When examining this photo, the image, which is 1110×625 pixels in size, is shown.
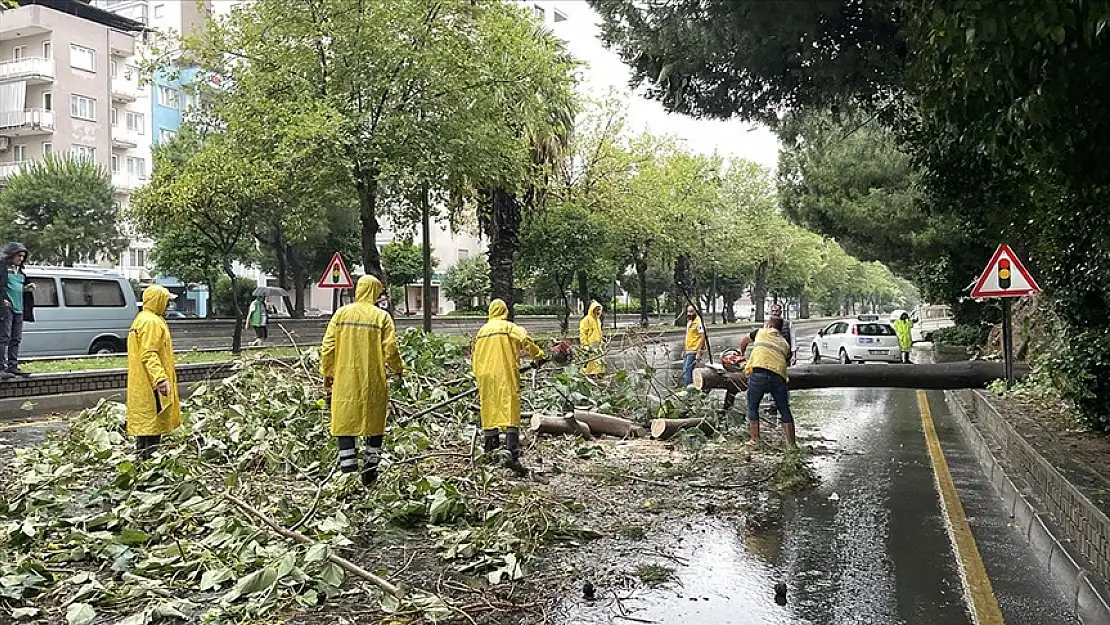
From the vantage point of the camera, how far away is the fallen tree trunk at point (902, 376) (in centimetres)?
1098

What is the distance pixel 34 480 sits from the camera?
7.45m

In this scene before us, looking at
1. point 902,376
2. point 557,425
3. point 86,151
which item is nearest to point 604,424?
point 557,425

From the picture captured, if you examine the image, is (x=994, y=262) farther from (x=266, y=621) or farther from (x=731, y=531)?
(x=266, y=621)

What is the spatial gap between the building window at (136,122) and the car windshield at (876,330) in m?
44.8

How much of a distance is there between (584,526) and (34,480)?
177 inches

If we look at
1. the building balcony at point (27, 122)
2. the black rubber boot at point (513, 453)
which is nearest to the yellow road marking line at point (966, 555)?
the black rubber boot at point (513, 453)

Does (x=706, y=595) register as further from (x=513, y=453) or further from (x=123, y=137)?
(x=123, y=137)

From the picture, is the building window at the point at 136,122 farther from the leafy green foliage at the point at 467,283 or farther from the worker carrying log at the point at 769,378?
the worker carrying log at the point at 769,378

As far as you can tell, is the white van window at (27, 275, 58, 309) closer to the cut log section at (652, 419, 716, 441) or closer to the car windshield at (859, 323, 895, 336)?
the cut log section at (652, 419, 716, 441)

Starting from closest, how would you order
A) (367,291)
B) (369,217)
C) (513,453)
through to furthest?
(367,291) < (513,453) < (369,217)

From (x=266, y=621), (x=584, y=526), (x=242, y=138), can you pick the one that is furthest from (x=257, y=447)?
(x=242, y=138)

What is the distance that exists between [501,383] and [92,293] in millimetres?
14194

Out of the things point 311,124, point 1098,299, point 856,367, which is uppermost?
point 311,124

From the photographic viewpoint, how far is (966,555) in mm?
6188
